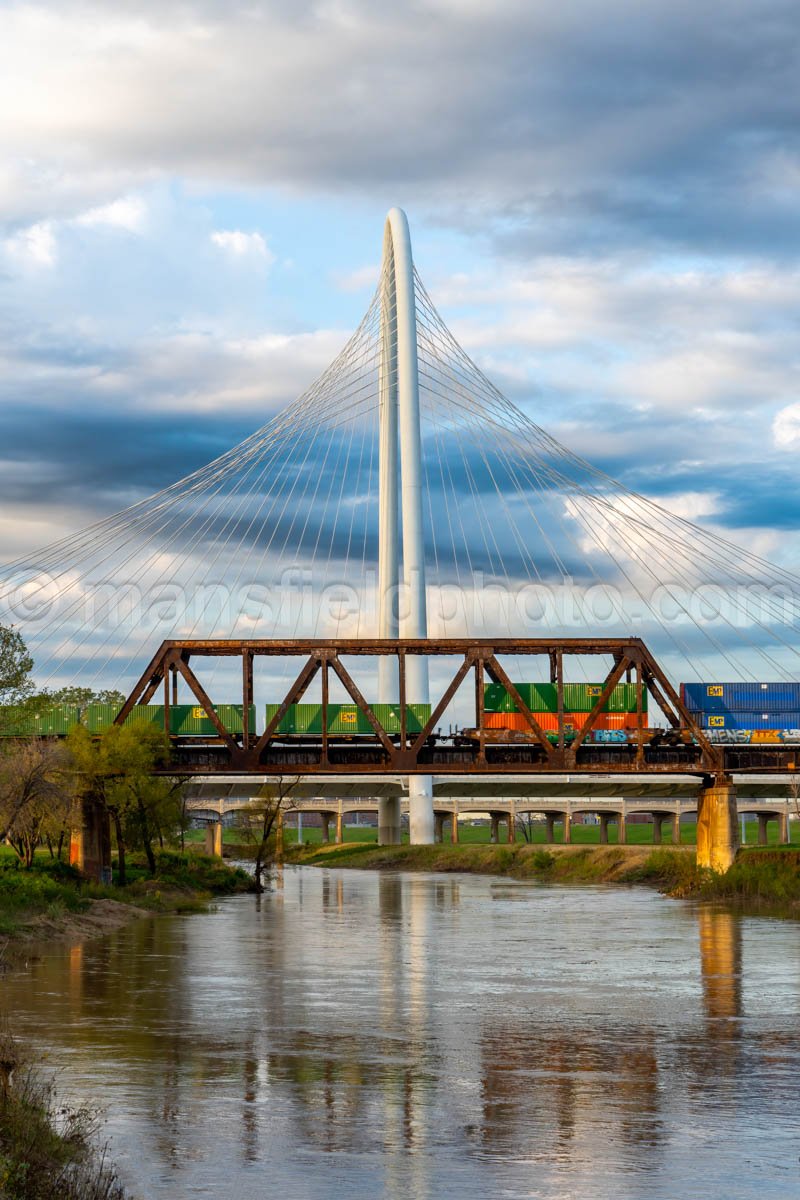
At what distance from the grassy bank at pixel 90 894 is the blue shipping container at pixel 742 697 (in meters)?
31.1

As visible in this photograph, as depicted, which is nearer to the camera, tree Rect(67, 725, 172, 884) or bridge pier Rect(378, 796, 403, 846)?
tree Rect(67, 725, 172, 884)

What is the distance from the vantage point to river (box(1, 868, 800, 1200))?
55.2 feet

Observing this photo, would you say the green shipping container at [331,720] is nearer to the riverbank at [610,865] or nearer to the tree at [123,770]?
the tree at [123,770]

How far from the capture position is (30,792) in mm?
52625

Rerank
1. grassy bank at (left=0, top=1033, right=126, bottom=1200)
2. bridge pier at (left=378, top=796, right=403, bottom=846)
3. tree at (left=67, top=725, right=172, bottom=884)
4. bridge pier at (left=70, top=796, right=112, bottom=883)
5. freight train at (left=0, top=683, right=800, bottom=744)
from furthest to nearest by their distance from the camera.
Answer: bridge pier at (left=378, top=796, right=403, bottom=846), freight train at (left=0, top=683, right=800, bottom=744), tree at (left=67, top=725, right=172, bottom=884), bridge pier at (left=70, top=796, right=112, bottom=883), grassy bank at (left=0, top=1033, right=126, bottom=1200)

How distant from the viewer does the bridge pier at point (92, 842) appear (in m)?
68.7

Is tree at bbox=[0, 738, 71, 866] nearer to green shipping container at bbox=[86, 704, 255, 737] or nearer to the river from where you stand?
the river

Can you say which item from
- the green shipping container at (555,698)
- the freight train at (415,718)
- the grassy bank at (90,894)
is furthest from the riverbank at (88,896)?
the green shipping container at (555,698)

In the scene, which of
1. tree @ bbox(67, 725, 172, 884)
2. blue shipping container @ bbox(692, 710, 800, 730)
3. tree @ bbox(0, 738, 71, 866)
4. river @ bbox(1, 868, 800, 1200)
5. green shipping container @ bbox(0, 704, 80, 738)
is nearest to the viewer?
river @ bbox(1, 868, 800, 1200)

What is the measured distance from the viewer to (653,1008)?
104ft

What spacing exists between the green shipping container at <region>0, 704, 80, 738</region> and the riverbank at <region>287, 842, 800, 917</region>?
33626mm

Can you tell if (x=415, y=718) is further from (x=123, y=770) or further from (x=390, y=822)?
(x=390, y=822)

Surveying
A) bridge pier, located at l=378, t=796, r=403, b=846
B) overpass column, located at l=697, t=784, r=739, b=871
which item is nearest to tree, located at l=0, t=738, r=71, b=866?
overpass column, located at l=697, t=784, r=739, b=871

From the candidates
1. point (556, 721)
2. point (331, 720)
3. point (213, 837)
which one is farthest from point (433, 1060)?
point (213, 837)
